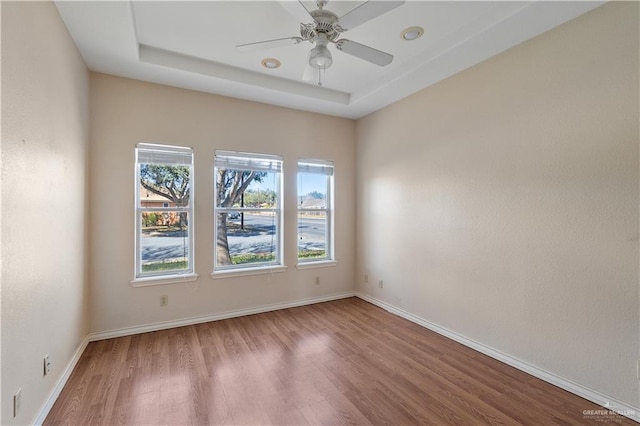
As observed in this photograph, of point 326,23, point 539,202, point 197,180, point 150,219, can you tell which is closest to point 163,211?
point 150,219

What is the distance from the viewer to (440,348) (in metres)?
2.93

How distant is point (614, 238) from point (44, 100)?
4.08 m

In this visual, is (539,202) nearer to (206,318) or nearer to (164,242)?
(206,318)

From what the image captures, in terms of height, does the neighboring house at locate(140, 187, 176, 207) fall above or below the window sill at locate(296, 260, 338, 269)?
above

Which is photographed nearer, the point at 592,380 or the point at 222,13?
the point at 592,380

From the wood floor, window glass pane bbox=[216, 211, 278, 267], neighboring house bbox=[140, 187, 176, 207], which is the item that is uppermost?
neighboring house bbox=[140, 187, 176, 207]

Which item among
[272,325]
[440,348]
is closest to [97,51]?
[272,325]

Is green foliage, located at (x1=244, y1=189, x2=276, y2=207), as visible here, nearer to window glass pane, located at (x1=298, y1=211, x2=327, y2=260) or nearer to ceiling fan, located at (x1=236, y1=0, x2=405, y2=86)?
window glass pane, located at (x1=298, y1=211, x2=327, y2=260)

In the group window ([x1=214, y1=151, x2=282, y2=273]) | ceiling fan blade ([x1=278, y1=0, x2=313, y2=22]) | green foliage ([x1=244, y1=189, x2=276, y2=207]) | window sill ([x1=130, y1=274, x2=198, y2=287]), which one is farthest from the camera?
green foliage ([x1=244, y1=189, x2=276, y2=207])

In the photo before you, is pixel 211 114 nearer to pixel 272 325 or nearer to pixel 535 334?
pixel 272 325

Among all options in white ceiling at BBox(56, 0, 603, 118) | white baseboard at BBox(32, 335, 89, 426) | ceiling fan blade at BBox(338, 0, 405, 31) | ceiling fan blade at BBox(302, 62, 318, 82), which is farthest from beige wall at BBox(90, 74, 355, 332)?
ceiling fan blade at BBox(338, 0, 405, 31)

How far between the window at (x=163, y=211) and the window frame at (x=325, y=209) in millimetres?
1461

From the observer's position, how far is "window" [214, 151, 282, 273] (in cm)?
377

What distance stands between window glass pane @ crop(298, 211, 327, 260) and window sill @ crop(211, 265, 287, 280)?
1.38ft
